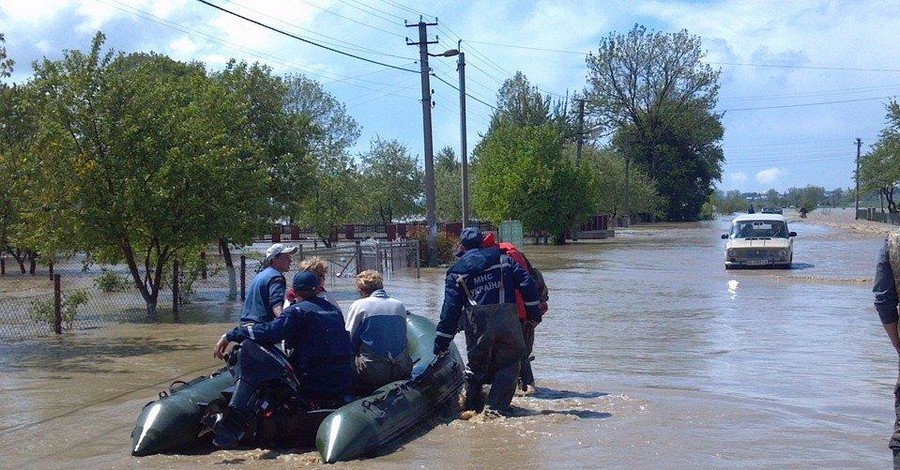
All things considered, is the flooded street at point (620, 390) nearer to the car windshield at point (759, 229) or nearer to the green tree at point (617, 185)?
the car windshield at point (759, 229)

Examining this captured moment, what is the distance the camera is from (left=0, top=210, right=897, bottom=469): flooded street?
313 inches

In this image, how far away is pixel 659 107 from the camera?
8788 centimetres

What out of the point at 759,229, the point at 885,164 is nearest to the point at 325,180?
the point at 759,229

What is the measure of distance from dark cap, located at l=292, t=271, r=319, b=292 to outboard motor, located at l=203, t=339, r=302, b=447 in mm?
569

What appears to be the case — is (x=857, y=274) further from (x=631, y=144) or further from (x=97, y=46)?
(x=631, y=144)

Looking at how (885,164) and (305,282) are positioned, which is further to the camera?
(885,164)

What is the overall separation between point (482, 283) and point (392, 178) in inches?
2415

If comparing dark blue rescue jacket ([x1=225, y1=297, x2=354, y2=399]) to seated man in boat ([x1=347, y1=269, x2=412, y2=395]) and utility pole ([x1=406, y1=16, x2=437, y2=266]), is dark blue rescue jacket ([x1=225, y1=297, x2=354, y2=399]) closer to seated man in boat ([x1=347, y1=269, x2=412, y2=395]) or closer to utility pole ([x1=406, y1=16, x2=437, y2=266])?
seated man in boat ([x1=347, y1=269, x2=412, y2=395])

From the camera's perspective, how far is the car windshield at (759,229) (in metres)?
31.5

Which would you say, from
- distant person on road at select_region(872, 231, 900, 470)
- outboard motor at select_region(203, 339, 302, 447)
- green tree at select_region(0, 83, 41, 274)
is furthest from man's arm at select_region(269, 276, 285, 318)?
green tree at select_region(0, 83, 41, 274)

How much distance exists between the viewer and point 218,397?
8359 millimetres

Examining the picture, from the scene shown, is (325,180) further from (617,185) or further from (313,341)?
(617,185)

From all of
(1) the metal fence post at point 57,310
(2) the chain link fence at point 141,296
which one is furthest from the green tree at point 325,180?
(1) the metal fence post at point 57,310

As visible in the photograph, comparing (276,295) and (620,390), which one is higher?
(276,295)
